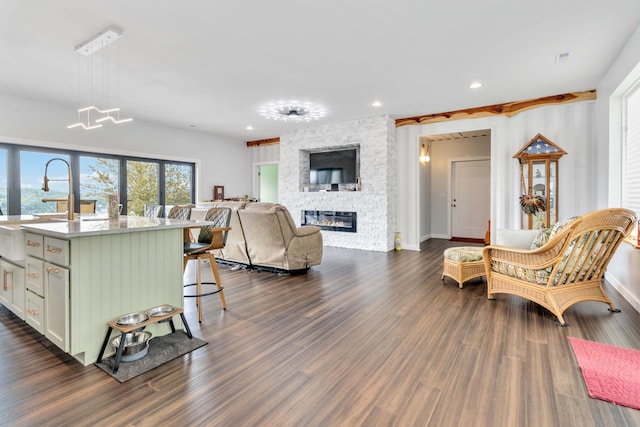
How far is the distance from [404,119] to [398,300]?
4.51 meters

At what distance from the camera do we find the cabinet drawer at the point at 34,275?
224cm

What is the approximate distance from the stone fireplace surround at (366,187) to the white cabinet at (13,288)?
5.44m

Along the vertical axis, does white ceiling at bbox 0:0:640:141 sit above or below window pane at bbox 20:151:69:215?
above

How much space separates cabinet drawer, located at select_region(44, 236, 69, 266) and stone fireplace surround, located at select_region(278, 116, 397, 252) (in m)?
5.41

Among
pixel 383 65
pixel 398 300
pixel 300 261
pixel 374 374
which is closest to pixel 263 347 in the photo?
pixel 374 374

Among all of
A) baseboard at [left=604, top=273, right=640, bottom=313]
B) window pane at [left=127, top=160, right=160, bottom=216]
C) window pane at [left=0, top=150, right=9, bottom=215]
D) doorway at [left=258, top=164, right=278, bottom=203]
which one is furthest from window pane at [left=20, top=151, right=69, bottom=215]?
baseboard at [left=604, top=273, right=640, bottom=313]

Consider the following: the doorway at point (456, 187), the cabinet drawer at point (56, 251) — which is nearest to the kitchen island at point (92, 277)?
the cabinet drawer at point (56, 251)

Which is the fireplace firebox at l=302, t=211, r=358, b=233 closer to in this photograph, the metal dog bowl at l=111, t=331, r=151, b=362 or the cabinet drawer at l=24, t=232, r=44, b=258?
the metal dog bowl at l=111, t=331, r=151, b=362

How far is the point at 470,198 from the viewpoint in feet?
26.1

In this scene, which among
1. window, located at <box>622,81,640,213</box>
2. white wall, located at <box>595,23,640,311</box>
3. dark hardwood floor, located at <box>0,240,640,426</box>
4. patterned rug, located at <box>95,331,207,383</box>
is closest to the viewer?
dark hardwood floor, located at <box>0,240,640,426</box>

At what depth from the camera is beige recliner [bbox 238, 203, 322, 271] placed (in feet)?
14.1

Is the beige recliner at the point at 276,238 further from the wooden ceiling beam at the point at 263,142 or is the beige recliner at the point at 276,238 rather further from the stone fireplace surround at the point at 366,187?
the wooden ceiling beam at the point at 263,142

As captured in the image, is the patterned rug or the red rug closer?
the red rug

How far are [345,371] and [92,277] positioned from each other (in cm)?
173
